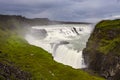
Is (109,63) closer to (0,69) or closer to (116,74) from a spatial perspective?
(116,74)

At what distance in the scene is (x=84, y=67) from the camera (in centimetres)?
19538

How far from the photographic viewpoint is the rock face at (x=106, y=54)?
543 ft

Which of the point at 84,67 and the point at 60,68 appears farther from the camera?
the point at 84,67

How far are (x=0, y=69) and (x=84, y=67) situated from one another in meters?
102

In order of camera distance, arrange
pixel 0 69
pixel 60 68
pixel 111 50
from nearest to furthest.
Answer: pixel 0 69
pixel 60 68
pixel 111 50

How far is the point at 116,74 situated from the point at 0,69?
251ft

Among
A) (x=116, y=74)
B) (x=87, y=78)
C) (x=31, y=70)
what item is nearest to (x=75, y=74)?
(x=87, y=78)

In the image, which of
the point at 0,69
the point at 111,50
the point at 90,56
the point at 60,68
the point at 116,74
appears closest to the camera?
the point at 0,69

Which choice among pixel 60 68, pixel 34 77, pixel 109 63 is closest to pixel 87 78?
pixel 60 68

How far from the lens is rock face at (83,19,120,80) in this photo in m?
166

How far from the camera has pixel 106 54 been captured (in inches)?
6919

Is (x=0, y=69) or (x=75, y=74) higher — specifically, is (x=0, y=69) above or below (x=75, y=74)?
above

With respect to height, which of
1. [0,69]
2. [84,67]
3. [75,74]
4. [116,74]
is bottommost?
[84,67]

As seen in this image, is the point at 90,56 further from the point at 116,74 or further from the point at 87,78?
the point at 87,78
